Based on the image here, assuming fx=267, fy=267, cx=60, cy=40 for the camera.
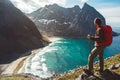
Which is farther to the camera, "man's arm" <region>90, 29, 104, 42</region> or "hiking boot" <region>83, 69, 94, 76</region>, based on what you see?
"hiking boot" <region>83, 69, 94, 76</region>

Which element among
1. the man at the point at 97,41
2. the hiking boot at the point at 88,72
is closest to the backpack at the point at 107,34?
the man at the point at 97,41

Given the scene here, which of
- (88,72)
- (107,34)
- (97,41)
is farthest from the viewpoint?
(88,72)

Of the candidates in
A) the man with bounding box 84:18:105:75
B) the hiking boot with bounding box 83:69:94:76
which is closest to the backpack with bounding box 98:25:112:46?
the man with bounding box 84:18:105:75

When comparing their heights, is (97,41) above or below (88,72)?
above

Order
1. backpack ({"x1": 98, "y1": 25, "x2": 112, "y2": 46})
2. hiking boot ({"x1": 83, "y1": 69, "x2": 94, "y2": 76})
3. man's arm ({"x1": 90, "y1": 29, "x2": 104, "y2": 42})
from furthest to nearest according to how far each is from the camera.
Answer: hiking boot ({"x1": 83, "y1": 69, "x2": 94, "y2": 76}), man's arm ({"x1": 90, "y1": 29, "x2": 104, "y2": 42}), backpack ({"x1": 98, "y1": 25, "x2": 112, "y2": 46})

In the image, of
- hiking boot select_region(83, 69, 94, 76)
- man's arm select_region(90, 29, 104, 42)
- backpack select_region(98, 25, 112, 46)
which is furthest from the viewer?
hiking boot select_region(83, 69, 94, 76)

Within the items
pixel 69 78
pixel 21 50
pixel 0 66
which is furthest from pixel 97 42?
pixel 21 50

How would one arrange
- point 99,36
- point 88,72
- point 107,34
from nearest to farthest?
point 107,34, point 99,36, point 88,72

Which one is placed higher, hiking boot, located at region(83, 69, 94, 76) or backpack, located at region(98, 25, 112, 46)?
backpack, located at region(98, 25, 112, 46)

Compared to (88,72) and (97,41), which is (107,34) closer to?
(97,41)

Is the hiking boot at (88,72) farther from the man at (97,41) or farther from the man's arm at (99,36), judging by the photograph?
→ the man's arm at (99,36)

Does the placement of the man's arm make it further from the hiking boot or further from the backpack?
the hiking boot

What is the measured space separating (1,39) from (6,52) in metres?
24.0

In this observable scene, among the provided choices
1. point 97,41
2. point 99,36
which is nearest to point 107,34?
point 99,36
